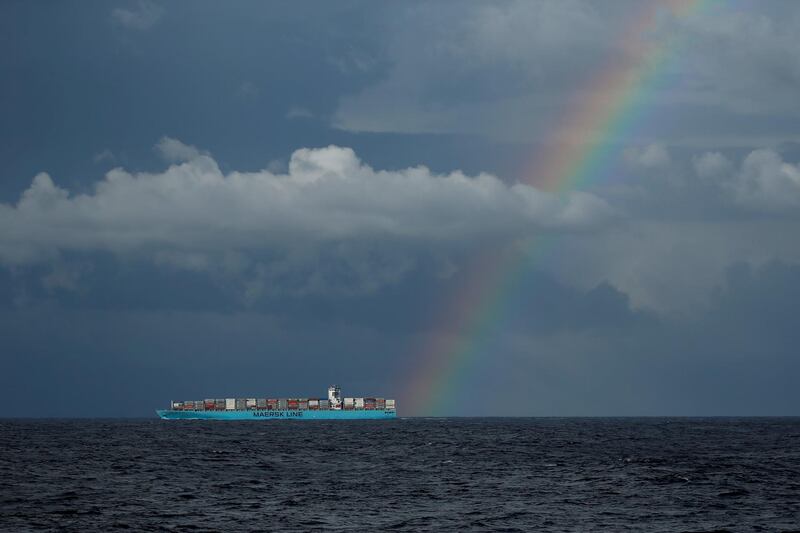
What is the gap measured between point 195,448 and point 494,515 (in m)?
86.8

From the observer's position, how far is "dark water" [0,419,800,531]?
66.4 metres

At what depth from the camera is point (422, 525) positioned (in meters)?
64.6

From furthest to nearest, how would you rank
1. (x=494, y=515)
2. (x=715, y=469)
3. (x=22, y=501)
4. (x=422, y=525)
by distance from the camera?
(x=715, y=469), (x=22, y=501), (x=494, y=515), (x=422, y=525)

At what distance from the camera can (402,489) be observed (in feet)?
284

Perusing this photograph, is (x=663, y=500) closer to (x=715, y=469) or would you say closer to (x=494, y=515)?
(x=494, y=515)

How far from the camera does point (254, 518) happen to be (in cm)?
6800

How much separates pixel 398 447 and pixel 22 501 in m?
82.4

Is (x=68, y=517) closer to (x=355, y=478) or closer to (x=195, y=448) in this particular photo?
(x=355, y=478)

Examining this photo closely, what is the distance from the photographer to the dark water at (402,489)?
2613 inches

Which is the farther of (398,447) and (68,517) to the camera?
(398,447)

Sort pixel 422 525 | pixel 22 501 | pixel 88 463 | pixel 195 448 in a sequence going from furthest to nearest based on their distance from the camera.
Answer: pixel 195 448 < pixel 88 463 < pixel 22 501 < pixel 422 525

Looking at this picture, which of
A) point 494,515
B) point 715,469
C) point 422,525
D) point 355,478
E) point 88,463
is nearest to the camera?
point 422,525

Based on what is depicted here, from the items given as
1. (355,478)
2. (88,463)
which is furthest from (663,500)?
(88,463)

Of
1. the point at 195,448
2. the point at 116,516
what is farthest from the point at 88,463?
the point at 116,516
